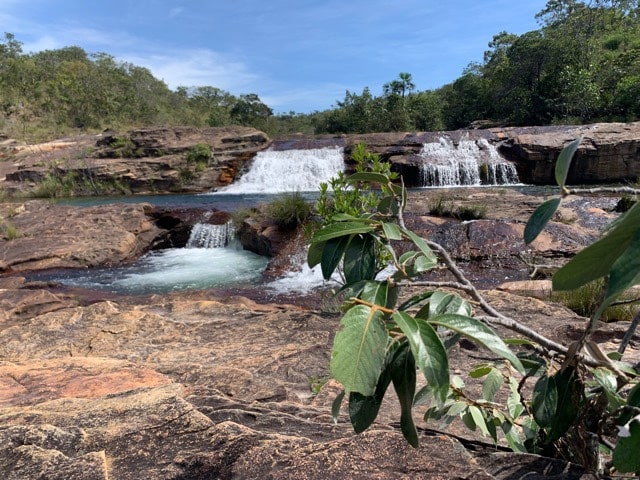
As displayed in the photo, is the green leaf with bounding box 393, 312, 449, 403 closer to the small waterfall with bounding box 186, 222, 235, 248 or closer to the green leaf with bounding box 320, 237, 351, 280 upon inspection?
the green leaf with bounding box 320, 237, 351, 280

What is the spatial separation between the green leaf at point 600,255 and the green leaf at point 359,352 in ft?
0.73

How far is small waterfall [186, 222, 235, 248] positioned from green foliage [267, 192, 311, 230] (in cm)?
182

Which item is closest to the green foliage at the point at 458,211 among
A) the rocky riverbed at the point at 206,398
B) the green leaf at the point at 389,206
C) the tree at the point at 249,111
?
the rocky riverbed at the point at 206,398

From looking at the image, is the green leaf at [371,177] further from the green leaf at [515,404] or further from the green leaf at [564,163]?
the green leaf at [515,404]

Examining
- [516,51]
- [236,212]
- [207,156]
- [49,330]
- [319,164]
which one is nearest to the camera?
[49,330]

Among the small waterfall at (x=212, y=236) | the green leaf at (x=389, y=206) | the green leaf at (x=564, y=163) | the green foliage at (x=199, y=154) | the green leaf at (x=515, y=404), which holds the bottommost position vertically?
the small waterfall at (x=212, y=236)

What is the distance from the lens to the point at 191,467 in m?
1.14

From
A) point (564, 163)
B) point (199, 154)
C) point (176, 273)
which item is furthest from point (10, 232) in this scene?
point (564, 163)

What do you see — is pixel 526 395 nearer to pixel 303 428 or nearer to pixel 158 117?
pixel 303 428

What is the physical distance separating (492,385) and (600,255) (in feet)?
2.90

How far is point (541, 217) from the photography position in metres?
0.66

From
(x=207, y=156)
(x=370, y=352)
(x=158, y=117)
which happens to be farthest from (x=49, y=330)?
(x=158, y=117)

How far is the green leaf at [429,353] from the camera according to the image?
54 centimetres

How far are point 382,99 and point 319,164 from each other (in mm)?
13397
